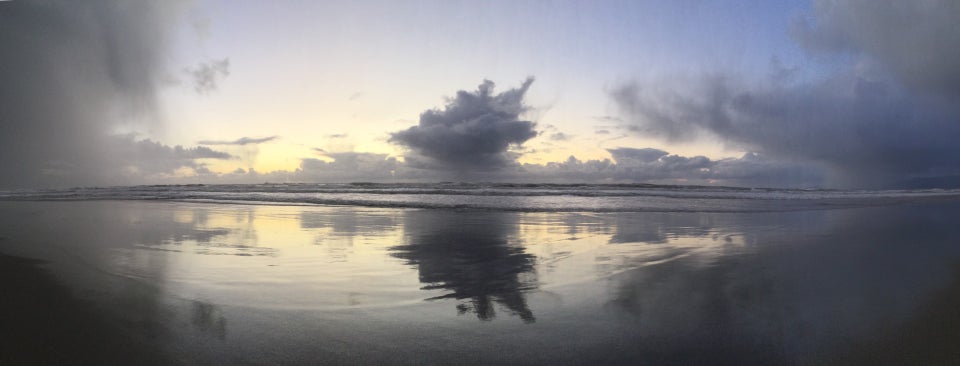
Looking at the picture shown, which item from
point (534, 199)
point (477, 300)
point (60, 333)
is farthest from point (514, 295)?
point (534, 199)

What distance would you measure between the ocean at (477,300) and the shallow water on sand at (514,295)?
0.03m

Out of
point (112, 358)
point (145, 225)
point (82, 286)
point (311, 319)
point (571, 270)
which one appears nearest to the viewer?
point (112, 358)

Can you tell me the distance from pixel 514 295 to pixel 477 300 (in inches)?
17.0

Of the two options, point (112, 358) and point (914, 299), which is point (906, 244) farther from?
A: point (112, 358)

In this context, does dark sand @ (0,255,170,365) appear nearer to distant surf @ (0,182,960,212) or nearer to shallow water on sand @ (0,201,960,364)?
shallow water on sand @ (0,201,960,364)

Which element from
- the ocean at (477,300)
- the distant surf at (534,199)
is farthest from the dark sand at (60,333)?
the distant surf at (534,199)

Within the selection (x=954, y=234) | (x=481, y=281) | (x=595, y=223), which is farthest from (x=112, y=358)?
(x=954, y=234)

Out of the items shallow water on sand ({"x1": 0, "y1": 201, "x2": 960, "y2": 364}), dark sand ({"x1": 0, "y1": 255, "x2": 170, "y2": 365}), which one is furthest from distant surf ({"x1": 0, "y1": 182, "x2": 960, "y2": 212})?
dark sand ({"x1": 0, "y1": 255, "x2": 170, "y2": 365})

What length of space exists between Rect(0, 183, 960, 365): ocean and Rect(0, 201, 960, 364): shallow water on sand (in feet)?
0.08

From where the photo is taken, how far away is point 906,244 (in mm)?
8562

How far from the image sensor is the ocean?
3266 millimetres

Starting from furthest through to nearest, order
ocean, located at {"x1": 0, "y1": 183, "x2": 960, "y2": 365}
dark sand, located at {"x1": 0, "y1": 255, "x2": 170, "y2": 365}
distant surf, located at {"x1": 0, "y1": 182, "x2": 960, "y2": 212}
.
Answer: distant surf, located at {"x1": 0, "y1": 182, "x2": 960, "y2": 212}, ocean, located at {"x1": 0, "y1": 183, "x2": 960, "y2": 365}, dark sand, located at {"x1": 0, "y1": 255, "x2": 170, "y2": 365}

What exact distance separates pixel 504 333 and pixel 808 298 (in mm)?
3215

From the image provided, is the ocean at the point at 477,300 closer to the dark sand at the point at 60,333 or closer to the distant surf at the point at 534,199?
the dark sand at the point at 60,333
